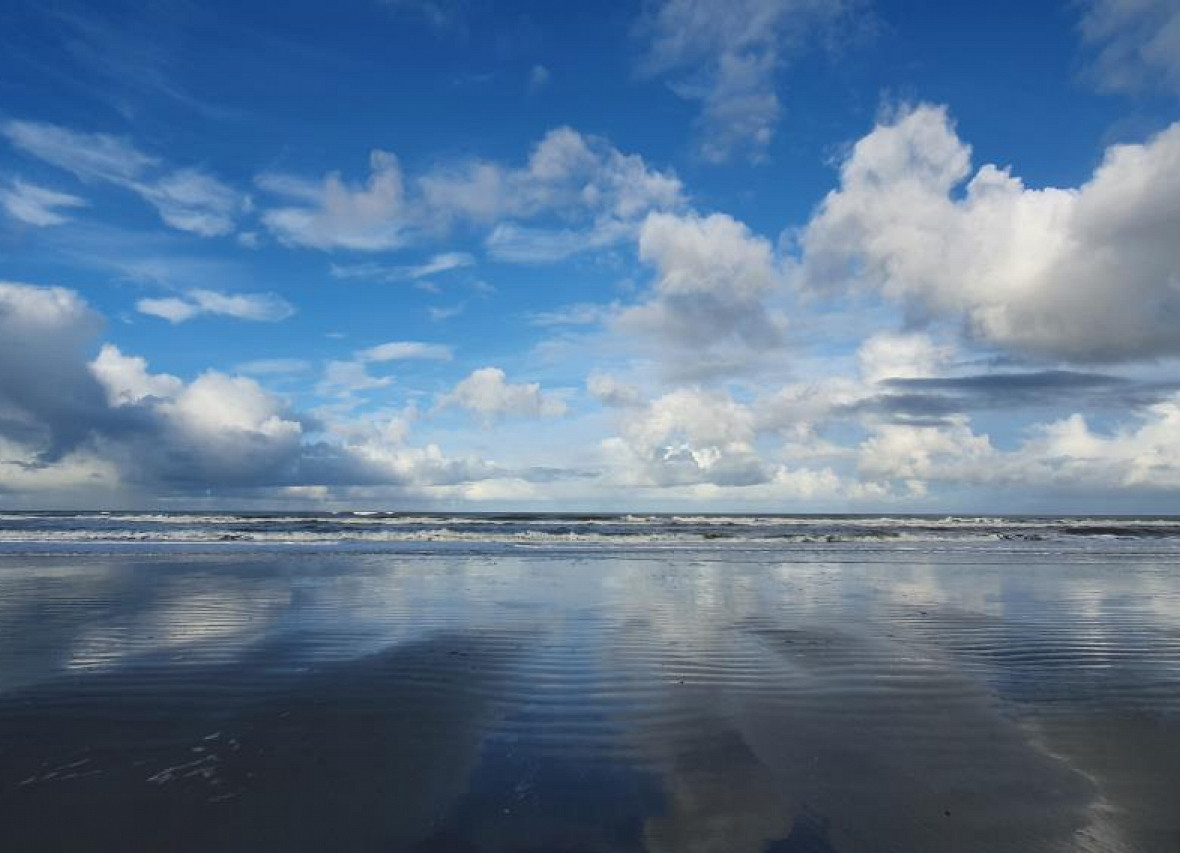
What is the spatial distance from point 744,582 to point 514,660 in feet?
39.7

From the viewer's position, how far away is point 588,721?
26.2ft

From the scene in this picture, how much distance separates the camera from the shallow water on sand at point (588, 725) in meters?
5.44

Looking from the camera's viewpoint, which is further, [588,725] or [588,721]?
[588,721]

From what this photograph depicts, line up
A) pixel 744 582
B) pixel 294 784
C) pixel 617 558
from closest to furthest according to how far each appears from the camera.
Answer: pixel 294 784 < pixel 744 582 < pixel 617 558

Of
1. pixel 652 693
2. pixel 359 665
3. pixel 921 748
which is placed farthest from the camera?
pixel 359 665

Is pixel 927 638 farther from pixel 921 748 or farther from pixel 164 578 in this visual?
pixel 164 578

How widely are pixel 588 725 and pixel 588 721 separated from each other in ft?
0.45

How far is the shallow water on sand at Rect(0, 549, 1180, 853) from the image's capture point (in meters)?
5.44

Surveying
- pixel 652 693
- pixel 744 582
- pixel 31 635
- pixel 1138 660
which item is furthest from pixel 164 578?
pixel 1138 660

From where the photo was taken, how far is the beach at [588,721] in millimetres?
5457

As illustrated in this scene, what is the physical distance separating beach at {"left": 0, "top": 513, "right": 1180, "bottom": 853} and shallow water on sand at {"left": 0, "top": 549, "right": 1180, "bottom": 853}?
37 mm

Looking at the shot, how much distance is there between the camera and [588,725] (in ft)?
25.8

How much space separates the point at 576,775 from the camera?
6.41m

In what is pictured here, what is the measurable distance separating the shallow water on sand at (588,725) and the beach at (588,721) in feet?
0.12
